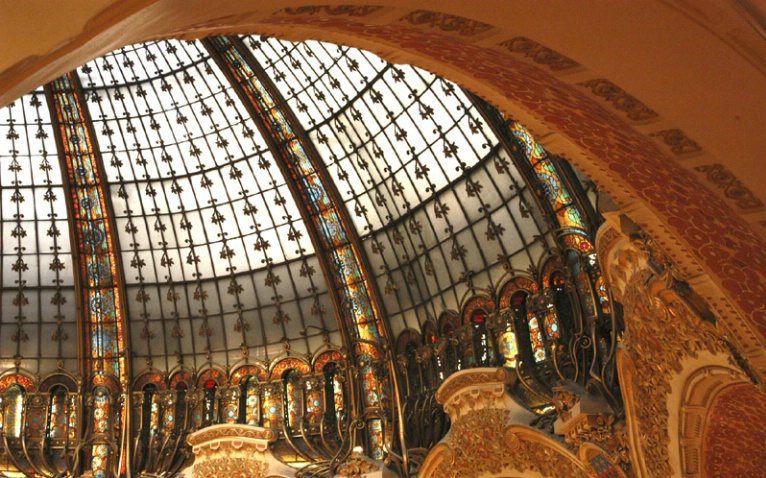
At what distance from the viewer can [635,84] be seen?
26.6 feet

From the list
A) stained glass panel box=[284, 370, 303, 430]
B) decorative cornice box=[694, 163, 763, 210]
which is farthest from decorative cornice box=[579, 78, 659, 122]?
stained glass panel box=[284, 370, 303, 430]

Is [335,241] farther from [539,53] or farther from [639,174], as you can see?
[539,53]

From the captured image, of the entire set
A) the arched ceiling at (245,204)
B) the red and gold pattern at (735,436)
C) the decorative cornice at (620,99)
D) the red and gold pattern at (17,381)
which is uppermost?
the arched ceiling at (245,204)

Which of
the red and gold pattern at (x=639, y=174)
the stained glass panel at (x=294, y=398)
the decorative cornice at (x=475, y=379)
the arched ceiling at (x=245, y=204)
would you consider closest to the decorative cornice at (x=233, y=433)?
the stained glass panel at (x=294, y=398)

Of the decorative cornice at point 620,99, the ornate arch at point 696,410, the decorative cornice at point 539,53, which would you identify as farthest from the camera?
the ornate arch at point 696,410

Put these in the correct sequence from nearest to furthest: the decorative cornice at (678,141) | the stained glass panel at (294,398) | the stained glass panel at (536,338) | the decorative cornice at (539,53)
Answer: the decorative cornice at (539,53) → the decorative cornice at (678,141) → the stained glass panel at (536,338) → the stained glass panel at (294,398)

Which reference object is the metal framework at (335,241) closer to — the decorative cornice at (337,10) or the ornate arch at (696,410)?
the ornate arch at (696,410)

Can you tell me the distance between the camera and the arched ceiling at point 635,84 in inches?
285

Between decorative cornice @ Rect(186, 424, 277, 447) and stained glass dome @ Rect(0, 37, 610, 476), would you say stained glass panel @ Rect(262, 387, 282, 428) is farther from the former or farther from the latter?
decorative cornice @ Rect(186, 424, 277, 447)

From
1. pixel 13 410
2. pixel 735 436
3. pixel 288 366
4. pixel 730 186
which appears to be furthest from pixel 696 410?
pixel 13 410

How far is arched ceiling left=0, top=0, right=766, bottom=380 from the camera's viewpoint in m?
7.23

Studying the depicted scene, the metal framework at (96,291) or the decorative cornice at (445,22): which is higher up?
the metal framework at (96,291)

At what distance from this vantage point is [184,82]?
19219 millimetres

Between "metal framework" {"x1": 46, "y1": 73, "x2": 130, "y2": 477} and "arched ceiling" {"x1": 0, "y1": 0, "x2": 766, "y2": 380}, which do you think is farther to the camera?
"metal framework" {"x1": 46, "y1": 73, "x2": 130, "y2": 477}
